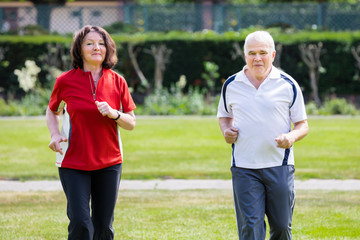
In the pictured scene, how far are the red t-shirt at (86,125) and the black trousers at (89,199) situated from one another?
0.24ft

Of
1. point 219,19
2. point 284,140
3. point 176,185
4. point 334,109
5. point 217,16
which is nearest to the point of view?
point 284,140

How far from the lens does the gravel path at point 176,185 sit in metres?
8.05

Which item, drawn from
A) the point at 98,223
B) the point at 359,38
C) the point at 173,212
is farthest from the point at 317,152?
the point at 359,38

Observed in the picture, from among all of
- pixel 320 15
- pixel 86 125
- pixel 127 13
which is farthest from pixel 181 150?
pixel 320 15

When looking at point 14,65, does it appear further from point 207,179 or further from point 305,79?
point 207,179

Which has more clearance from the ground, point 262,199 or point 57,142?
point 57,142

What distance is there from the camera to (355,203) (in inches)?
276

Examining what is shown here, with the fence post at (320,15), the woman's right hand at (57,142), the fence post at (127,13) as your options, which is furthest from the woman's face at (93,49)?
the fence post at (320,15)

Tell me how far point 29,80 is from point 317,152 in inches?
348

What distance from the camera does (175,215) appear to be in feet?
21.6

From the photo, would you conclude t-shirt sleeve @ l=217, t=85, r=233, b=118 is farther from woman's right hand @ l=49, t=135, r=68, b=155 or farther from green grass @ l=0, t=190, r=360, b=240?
green grass @ l=0, t=190, r=360, b=240

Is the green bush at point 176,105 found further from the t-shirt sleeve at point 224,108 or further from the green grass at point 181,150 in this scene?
the t-shirt sleeve at point 224,108

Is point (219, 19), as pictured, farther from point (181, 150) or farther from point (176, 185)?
point (176, 185)

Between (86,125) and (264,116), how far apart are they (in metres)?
1.15
